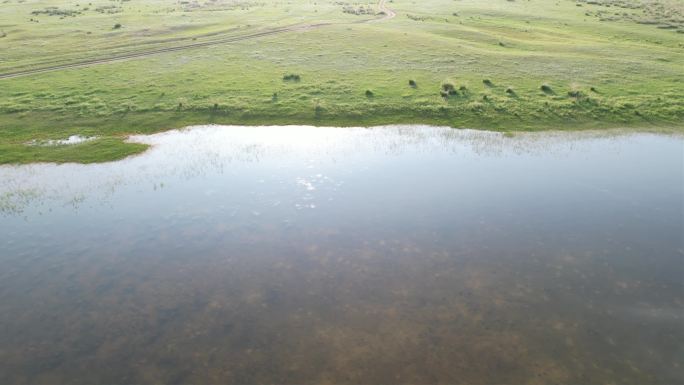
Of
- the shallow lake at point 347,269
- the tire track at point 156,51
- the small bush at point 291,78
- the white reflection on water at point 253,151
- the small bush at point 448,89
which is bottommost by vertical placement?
the shallow lake at point 347,269

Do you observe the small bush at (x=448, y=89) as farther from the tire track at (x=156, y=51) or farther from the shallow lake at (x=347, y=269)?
the tire track at (x=156, y=51)

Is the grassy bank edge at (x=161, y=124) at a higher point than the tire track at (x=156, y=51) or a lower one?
lower

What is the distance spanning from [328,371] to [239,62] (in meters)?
53.3

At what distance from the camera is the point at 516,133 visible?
4194 cm

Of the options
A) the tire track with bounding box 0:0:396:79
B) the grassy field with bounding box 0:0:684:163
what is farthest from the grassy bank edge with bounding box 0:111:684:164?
the tire track with bounding box 0:0:396:79

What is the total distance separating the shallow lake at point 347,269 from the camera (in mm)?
17812

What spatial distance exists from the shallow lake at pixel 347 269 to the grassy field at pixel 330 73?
32.0 ft

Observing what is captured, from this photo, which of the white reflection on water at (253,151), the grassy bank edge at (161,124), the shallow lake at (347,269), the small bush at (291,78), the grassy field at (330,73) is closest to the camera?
the shallow lake at (347,269)

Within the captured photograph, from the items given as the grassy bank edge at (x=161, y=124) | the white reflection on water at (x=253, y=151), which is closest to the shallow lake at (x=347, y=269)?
the white reflection on water at (x=253, y=151)

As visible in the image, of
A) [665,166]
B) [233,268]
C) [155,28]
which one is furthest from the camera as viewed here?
[155,28]

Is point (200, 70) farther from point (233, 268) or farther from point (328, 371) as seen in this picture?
point (328, 371)

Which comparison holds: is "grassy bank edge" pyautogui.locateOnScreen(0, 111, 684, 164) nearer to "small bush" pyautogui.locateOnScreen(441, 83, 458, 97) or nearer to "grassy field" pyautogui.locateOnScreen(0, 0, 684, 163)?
"grassy field" pyautogui.locateOnScreen(0, 0, 684, 163)

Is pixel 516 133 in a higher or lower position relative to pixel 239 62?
lower

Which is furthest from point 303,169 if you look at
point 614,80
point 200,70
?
point 614,80
